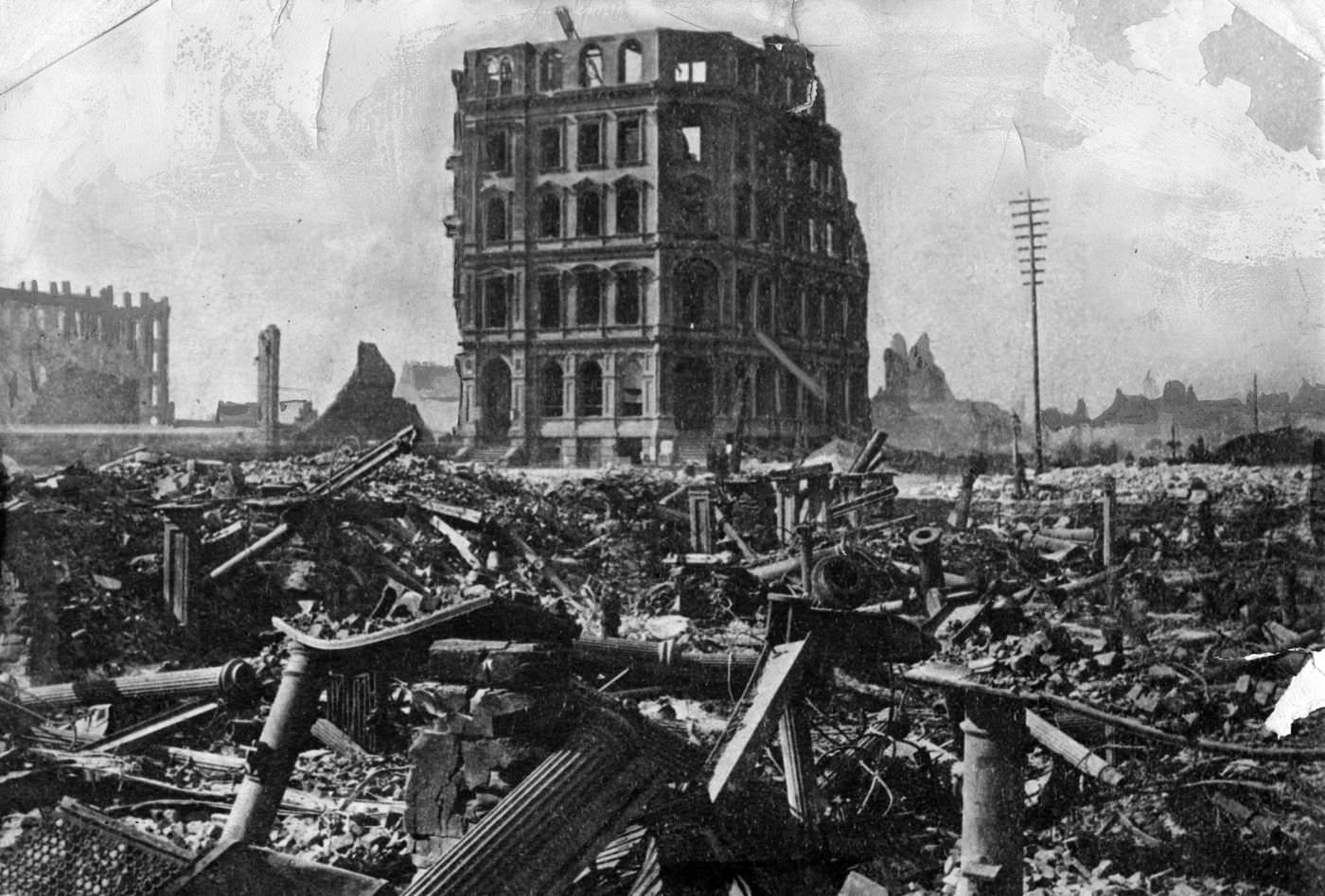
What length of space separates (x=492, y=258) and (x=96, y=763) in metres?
2.38

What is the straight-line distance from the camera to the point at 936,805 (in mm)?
3594

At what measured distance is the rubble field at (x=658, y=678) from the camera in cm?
342

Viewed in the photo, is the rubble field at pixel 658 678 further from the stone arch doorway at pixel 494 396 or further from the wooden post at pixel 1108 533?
the stone arch doorway at pixel 494 396

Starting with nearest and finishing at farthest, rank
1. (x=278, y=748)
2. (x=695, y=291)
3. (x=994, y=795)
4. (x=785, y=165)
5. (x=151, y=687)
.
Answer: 1. (x=994, y=795)
2. (x=278, y=748)
3. (x=151, y=687)
4. (x=785, y=165)
5. (x=695, y=291)

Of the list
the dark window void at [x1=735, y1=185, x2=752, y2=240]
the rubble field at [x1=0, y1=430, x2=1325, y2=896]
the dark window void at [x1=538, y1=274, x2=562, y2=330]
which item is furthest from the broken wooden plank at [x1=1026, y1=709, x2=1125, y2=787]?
the dark window void at [x1=538, y1=274, x2=562, y2=330]

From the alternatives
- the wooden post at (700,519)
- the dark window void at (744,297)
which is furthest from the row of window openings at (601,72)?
the wooden post at (700,519)

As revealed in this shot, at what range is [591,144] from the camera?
13.2 feet

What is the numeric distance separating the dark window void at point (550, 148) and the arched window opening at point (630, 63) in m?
0.33

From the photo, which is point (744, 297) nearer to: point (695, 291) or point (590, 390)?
point (695, 291)

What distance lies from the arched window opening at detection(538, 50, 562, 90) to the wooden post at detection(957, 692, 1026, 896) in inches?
105

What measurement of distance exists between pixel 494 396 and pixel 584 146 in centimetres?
105

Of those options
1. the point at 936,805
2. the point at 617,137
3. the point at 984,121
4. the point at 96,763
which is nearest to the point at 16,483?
the point at 96,763

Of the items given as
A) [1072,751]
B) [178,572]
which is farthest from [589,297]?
[1072,751]

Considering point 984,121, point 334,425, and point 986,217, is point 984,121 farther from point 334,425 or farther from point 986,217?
point 334,425
